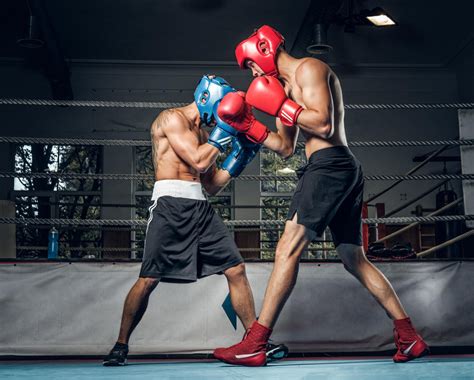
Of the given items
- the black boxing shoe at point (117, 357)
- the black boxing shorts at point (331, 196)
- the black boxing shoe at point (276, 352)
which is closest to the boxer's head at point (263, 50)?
the black boxing shorts at point (331, 196)

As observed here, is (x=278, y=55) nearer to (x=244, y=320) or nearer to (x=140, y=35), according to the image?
(x=244, y=320)

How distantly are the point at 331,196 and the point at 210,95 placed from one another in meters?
0.65

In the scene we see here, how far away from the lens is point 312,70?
7.12 ft

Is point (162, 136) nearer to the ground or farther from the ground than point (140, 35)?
nearer to the ground

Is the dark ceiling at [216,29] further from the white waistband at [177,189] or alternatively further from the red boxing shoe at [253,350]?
the red boxing shoe at [253,350]

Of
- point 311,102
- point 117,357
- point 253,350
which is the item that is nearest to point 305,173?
point 311,102

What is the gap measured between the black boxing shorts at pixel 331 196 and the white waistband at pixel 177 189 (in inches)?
20.2

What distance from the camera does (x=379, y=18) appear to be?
626cm

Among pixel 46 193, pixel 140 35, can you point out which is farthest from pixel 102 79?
pixel 46 193

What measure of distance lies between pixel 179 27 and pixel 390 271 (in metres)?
5.87

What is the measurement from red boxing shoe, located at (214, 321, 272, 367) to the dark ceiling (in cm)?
520

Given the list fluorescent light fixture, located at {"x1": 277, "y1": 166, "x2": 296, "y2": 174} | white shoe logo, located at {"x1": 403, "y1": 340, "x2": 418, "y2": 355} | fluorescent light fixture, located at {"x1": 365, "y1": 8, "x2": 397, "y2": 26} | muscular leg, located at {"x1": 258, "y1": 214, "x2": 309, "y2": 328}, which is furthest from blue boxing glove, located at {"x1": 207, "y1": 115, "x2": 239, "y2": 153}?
fluorescent light fixture, located at {"x1": 277, "y1": 166, "x2": 296, "y2": 174}

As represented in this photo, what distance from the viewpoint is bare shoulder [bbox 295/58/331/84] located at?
2166 millimetres

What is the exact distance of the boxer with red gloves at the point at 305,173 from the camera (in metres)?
2.11
